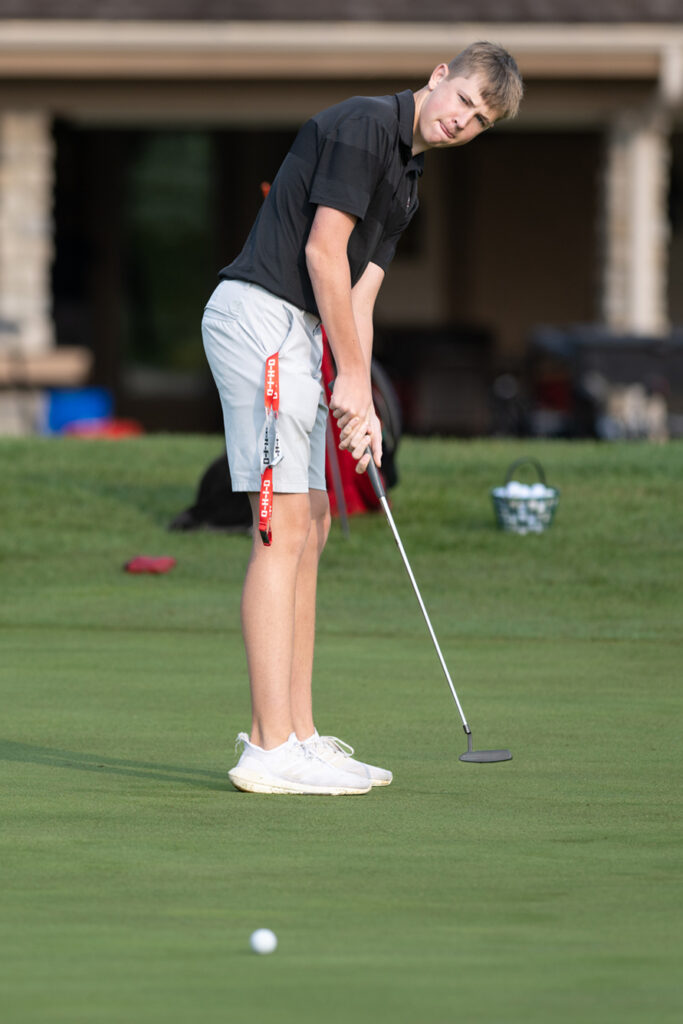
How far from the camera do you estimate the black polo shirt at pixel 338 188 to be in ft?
13.5

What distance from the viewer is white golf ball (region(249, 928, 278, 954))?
111 inches

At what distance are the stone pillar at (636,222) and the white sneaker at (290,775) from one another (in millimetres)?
11075

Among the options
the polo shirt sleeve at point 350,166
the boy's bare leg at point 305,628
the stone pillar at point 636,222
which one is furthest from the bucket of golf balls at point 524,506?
the stone pillar at point 636,222

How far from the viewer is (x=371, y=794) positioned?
423cm

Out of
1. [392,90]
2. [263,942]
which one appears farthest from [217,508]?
[392,90]

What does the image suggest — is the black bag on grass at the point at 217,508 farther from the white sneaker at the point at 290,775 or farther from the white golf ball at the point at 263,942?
the white golf ball at the point at 263,942

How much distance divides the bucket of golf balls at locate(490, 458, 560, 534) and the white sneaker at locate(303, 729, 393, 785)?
15.3 ft

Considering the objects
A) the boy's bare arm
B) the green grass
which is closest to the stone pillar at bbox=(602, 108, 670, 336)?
the green grass

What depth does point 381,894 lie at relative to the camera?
128 inches

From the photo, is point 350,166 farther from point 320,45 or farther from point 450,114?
point 320,45

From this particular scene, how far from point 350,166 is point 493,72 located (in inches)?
16.0

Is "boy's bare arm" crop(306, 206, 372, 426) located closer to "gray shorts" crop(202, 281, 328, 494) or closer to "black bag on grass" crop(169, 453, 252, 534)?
"gray shorts" crop(202, 281, 328, 494)

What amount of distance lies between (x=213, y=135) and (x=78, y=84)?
346cm

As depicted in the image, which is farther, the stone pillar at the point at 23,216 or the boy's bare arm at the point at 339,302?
the stone pillar at the point at 23,216
